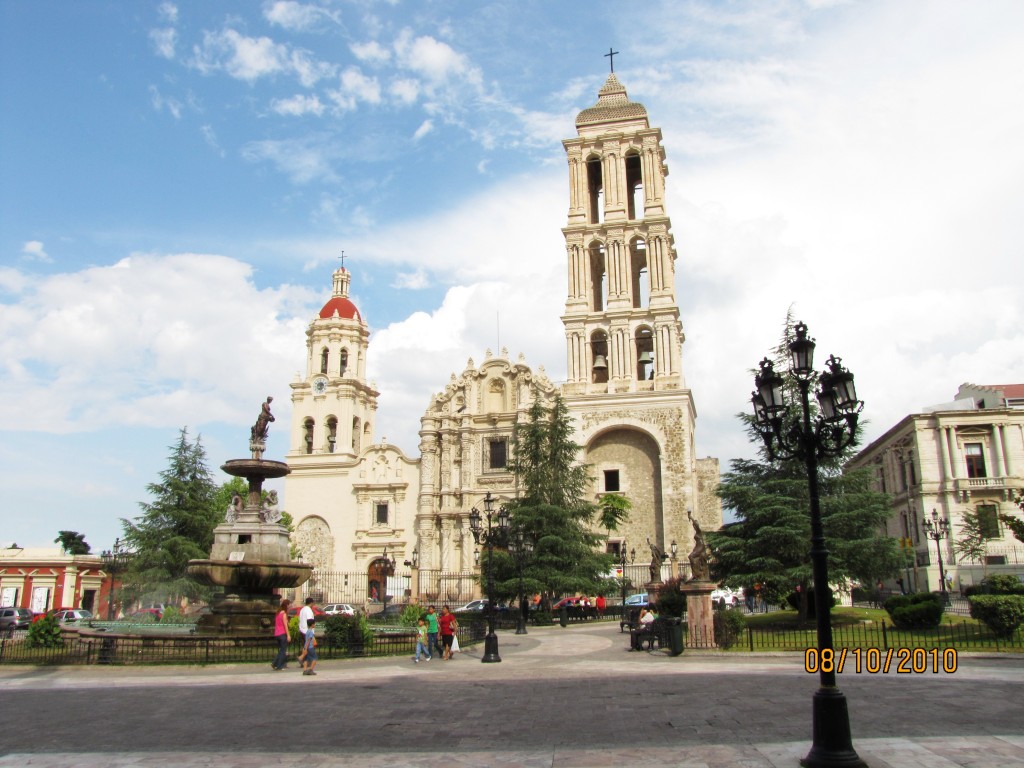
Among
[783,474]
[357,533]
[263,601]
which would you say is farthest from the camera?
[357,533]

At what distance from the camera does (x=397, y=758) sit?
828 centimetres

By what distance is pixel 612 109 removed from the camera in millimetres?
52469

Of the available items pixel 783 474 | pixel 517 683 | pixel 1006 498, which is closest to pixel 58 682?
pixel 517 683

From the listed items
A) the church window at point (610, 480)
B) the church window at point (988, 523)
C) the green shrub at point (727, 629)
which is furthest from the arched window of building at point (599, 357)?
the green shrub at point (727, 629)

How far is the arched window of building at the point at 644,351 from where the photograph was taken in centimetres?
4891

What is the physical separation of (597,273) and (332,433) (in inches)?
814

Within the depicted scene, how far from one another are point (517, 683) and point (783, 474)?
14.9m

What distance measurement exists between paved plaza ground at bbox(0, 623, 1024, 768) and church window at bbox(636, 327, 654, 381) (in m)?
32.9

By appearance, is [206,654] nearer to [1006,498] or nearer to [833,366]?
[833,366]

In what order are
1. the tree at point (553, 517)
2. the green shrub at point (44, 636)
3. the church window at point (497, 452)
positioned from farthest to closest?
1. the church window at point (497, 452)
2. the tree at point (553, 517)
3. the green shrub at point (44, 636)

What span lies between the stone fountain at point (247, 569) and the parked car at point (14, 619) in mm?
18205

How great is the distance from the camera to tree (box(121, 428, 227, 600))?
38.6 meters

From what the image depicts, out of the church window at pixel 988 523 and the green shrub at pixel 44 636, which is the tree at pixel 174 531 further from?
the church window at pixel 988 523
